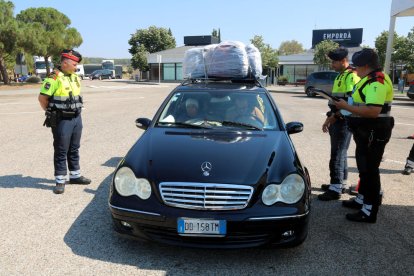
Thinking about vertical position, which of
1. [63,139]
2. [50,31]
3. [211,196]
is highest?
[50,31]

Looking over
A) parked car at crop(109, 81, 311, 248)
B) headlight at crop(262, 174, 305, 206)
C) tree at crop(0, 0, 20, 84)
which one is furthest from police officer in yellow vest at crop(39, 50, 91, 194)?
tree at crop(0, 0, 20, 84)

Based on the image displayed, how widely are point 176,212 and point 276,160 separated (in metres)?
1.01

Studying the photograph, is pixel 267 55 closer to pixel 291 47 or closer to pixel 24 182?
pixel 24 182

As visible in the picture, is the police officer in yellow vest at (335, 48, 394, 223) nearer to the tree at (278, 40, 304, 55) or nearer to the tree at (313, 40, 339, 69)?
the tree at (313, 40, 339, 69)

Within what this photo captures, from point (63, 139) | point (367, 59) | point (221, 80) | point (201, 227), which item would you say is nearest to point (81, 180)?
point (63, 139)

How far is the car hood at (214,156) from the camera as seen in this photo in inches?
124

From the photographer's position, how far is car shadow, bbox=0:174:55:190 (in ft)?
17.2

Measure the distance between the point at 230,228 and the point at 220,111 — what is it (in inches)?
70.0

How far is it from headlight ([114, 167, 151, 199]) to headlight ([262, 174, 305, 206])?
0.98m

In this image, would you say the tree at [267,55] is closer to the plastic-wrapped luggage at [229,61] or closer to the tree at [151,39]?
the tree at [151,39]

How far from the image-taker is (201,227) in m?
2.99

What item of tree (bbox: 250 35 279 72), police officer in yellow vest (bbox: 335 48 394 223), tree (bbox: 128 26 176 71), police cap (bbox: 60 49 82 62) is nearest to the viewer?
police officer in yellow vest (bbox: 335 48 394 223)

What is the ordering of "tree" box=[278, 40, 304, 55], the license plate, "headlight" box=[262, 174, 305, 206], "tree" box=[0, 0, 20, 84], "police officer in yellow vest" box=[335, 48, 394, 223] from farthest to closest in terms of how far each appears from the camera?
"tree" box=[278, 40, 304, 55] < "tree" box=[0, 0, 20, 84] < "police officer in yellow vest" box=[335, 48, 394, 223] < "headlight" box=[262, 174, 305, 206] < the license plate

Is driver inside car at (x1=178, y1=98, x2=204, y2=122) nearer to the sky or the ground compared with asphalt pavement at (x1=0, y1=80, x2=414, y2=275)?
nearer to the sky
